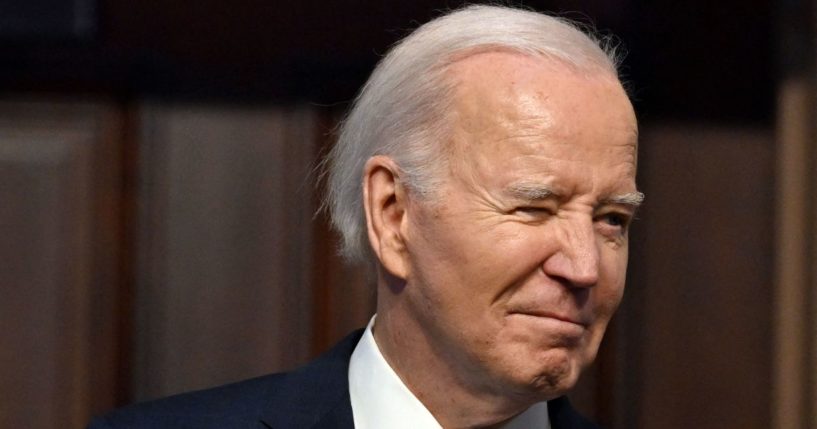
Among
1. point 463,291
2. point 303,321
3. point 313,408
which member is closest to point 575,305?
point 463,291

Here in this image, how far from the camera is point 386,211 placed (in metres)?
2.39

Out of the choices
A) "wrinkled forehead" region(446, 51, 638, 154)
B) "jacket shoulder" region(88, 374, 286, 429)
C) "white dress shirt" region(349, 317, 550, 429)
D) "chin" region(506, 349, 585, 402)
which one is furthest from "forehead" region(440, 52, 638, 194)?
"jacket shoulder" region(88, 374, 286, 429)

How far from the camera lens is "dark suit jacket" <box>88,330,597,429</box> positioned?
95.2 inches

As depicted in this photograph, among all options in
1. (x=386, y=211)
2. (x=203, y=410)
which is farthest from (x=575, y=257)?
(x=203, y=410)

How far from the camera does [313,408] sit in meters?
2.43

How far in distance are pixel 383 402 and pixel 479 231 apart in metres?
0.32

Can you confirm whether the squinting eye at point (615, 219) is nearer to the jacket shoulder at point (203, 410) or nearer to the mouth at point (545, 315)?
the mouth at point (545, 315)

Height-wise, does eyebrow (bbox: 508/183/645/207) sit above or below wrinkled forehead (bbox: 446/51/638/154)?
below

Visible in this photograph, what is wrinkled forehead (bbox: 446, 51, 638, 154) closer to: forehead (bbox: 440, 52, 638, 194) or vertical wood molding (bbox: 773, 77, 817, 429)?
forehead (bbox: 440, 52, 638, 194)

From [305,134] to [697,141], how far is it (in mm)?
744

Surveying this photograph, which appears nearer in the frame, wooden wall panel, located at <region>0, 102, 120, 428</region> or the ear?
the ear

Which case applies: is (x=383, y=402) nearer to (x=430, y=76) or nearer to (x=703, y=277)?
(x=430, y=76)

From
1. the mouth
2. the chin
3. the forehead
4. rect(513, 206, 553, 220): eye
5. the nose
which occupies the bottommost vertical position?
the chin

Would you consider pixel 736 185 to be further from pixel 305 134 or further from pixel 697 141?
pixel 305 134
